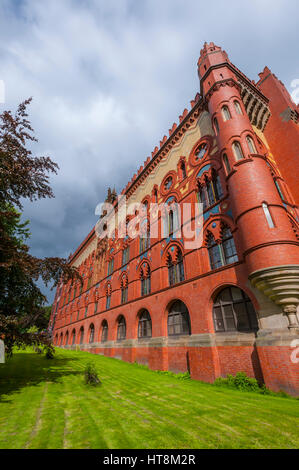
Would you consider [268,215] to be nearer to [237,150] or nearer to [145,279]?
[237,150]

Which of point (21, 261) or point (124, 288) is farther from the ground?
point (124, 288)

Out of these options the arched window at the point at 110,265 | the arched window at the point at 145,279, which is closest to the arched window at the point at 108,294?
the arched window at the point at 110,265

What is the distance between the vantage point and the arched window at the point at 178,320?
13.2 meters

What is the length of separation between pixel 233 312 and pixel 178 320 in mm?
4297

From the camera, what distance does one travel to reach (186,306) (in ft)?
42.4

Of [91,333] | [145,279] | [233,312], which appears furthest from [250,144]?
[91,333]

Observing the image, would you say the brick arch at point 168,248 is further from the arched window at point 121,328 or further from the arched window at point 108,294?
the arched window at point 108,294

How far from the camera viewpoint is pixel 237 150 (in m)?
12.1

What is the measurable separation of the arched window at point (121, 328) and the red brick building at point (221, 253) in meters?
0.09

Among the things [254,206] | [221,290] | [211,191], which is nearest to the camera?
[254,206]

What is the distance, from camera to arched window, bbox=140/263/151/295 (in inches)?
689
